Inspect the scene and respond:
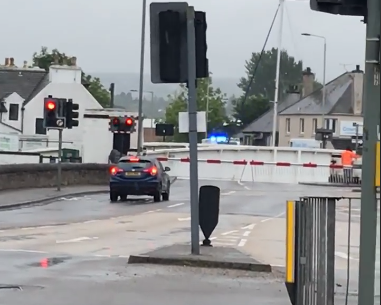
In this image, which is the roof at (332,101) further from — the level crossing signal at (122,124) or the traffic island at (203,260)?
Answer: the traffic island at (203,260)

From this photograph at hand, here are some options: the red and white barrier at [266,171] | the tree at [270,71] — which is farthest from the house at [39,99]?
Result: the tree at [270,71]

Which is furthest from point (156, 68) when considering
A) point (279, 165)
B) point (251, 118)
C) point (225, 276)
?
point (251, 118)

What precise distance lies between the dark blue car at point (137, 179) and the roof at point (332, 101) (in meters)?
64.4

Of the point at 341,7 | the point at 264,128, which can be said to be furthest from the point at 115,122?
the point at 264,128

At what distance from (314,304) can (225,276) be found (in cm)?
417

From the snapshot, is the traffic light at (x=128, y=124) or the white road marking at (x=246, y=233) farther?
the traffic light at (x=128, y=124)

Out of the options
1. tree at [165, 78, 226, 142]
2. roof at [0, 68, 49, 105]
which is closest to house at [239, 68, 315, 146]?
tree at [165, 78, 226, 142]

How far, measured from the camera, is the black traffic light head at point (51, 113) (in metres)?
35.7

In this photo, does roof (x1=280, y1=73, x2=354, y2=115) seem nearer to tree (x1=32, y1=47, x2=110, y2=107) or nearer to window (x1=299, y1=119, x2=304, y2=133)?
window (x1=299, y1=119, x2=304, y2=133)

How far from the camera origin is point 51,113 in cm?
3591

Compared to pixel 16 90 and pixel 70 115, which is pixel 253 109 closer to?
pixel 16 90

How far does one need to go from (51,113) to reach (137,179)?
3.83 m

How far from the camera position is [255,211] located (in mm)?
31438

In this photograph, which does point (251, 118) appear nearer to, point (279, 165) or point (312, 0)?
point (279, 165)
